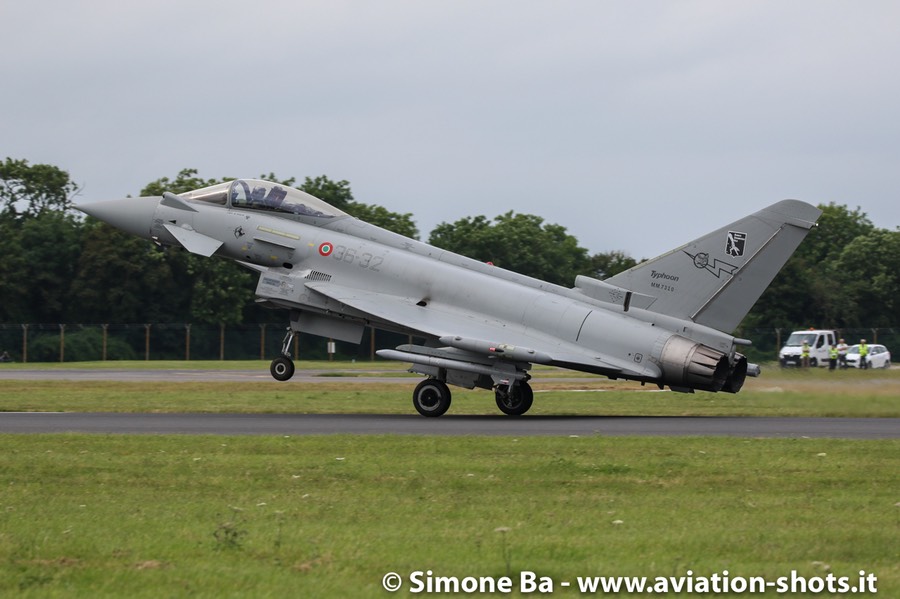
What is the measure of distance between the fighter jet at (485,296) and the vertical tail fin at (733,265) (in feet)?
0.06

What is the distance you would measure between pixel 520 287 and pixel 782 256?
4859 mm

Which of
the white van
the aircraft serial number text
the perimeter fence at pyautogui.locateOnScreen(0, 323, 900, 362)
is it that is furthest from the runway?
the perimeter fence at pyautogui.locateOnScreen(0, 323, 900, 362)

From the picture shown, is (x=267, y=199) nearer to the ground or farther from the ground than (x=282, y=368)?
farther from the ground

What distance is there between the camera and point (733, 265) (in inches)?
819

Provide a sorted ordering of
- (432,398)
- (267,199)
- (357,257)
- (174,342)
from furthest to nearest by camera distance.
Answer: (174,342) < (267,199) < (357,257) < (432,398)

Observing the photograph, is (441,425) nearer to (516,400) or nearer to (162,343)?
(516,400)

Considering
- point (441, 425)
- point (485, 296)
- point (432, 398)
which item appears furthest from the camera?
point (485, 296)

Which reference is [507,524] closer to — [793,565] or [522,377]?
[793,565]

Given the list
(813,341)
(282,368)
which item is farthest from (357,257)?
(813,341)

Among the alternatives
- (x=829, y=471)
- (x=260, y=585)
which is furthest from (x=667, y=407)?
(x=260, y=585)

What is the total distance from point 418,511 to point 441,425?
8925 mm

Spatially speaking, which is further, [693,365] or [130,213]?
[130,213]

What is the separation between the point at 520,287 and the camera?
22.1 m

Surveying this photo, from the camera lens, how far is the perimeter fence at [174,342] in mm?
57375
